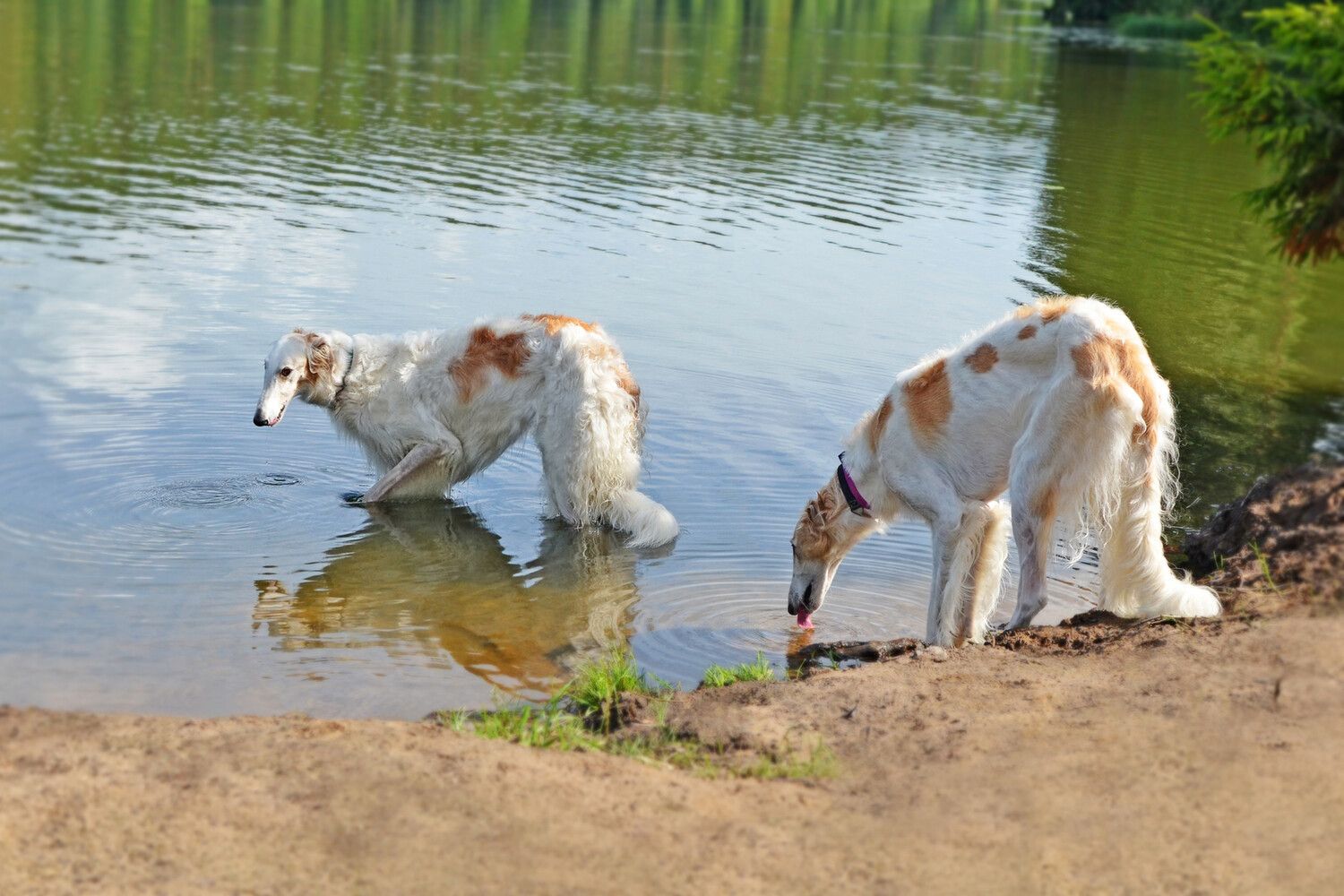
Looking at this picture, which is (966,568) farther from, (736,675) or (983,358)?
(736,675)

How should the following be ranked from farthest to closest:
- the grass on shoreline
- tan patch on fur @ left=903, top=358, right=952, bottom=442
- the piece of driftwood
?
tan patch on fur @ left=903, top=358, right=952, bottom=442, the piece of driftwood, the grass on shoreline

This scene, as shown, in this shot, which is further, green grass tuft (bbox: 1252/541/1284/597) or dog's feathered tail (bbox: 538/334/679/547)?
dog's feathered tail (bbox: 538/334/679/547)

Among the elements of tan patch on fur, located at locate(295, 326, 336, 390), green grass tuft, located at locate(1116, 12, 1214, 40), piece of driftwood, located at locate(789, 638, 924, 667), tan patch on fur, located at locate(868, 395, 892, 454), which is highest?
green grass tuft, located at locate(1116, 12, 1214, 40)

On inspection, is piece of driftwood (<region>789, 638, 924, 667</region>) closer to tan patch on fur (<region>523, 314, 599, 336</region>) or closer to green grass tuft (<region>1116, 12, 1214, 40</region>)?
tan patch on fur (<region>523, 314, 599, 336</region>)

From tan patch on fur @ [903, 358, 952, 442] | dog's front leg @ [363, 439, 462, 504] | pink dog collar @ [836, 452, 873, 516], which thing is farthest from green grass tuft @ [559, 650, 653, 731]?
dog's front leg @ [363, 439, 462, 504]

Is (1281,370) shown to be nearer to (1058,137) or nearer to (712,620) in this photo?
(712,620)

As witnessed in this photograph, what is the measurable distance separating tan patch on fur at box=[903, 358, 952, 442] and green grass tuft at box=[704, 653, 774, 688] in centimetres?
162

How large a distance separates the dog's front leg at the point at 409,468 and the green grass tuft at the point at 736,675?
12.7ft

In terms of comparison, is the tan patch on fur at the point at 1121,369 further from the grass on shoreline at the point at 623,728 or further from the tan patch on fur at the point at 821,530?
the grass on shoreline at the point at 623,728

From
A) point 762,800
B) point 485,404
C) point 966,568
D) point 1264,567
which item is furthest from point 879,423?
point 485,404

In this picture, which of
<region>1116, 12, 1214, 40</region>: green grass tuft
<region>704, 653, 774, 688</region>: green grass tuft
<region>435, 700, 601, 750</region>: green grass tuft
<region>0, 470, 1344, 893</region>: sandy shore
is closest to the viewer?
<region>0, 470, 1344, 893</region>: sandy shore

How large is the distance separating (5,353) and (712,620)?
800 centimetres

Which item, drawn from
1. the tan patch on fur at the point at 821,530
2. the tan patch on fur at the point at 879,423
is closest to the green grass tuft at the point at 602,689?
the tan patch on fur at the point at 821,530

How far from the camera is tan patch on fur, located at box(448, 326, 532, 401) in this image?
10.3 meters
